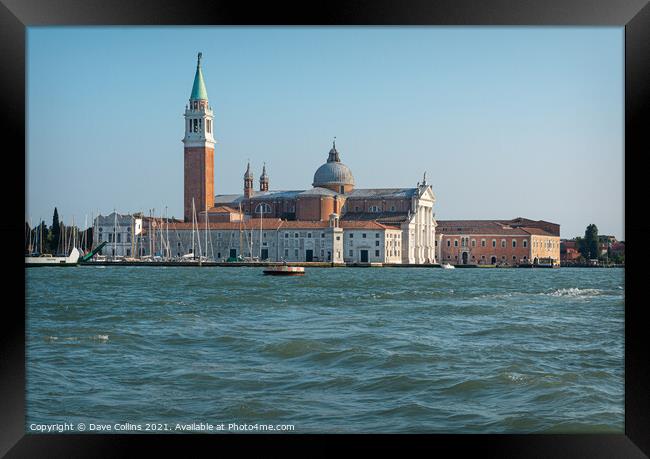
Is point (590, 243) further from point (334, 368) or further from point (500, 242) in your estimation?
point (334, 368)

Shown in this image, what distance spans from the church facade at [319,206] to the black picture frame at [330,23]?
28518 mm

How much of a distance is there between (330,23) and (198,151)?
31.3 meters

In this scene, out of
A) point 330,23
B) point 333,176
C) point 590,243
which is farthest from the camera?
point 333,176

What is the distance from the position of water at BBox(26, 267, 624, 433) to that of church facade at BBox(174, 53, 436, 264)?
815 inches

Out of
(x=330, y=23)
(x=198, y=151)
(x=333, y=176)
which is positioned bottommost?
(x=330, y=23)

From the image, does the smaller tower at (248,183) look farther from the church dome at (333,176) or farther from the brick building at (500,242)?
the brick building at (500,242)

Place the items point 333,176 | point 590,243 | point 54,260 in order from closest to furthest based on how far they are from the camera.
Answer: point 54,260
point 590,243
point 333,176

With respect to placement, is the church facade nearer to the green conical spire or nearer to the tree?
the green conical spire

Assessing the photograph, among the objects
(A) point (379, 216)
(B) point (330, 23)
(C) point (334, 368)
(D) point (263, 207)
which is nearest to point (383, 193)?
(A) point (379, 216)

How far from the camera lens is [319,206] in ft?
107

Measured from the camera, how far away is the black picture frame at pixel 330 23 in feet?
7.97

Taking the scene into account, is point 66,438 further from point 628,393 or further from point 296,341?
point 296,341

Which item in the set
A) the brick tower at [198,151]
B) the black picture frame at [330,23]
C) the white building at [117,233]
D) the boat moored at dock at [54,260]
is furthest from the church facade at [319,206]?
the black picture frame at [330,23]

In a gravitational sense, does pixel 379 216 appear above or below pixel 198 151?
below
